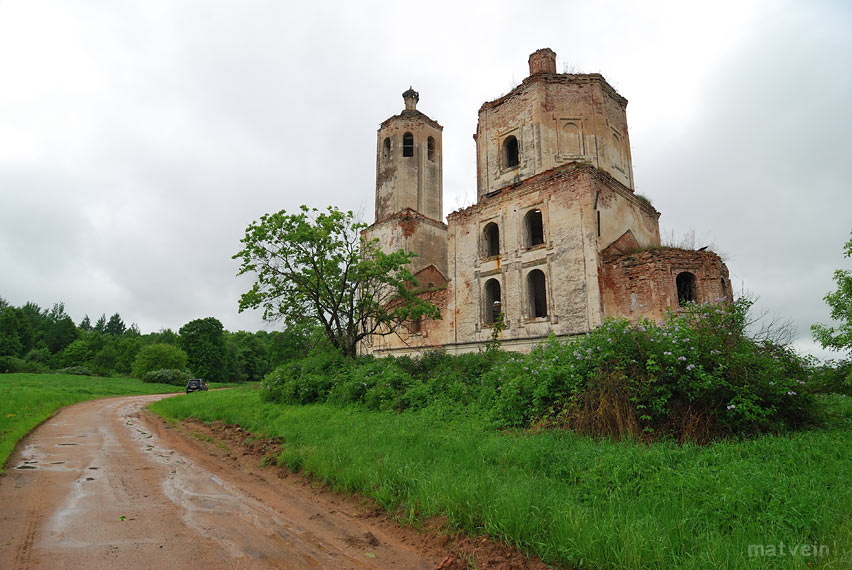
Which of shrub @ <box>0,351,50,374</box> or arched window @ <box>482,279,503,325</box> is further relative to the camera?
shrub @ <box>0,351,50,374</box>

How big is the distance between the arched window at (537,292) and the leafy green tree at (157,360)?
41161mm

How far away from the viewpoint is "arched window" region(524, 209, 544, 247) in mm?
19016

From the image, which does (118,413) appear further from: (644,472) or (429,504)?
(644,472)

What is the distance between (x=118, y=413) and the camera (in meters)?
16.1

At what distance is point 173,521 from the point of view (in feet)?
15.7

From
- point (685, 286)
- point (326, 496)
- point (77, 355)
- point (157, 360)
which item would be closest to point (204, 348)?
point (157, 360)

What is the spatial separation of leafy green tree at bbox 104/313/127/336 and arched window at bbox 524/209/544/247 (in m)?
110

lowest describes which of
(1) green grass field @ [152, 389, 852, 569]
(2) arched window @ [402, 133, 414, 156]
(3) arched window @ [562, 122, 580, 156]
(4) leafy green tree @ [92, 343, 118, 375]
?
(1) green grass field @ [152, 389, 852, 569]

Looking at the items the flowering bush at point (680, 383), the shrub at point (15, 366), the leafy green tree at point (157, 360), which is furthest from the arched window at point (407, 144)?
the shrub at point (15, 366)

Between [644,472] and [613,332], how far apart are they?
3274 millimetres

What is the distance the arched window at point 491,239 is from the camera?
65.9 feet

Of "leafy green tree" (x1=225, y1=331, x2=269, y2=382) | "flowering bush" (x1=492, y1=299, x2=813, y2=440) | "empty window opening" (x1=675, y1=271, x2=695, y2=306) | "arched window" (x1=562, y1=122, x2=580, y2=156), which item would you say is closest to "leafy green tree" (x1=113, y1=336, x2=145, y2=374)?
"leafy green tree" (x1=225, y1=331, x2=269, y2=382)

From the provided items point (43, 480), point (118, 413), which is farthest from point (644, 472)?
point (118, 413)

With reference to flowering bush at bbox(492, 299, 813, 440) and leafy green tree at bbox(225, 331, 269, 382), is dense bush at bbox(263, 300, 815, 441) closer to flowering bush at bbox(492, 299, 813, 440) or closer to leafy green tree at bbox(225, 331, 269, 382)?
flowering bush at bbox(492, 299, 813, 440)
